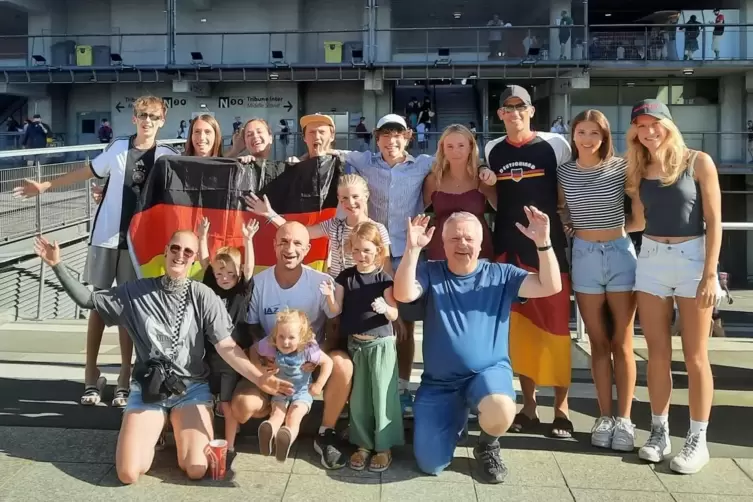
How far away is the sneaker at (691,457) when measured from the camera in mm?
3830

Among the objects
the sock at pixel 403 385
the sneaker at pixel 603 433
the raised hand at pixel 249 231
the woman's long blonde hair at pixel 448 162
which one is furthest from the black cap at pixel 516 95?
the sneaker at pixel 603 433

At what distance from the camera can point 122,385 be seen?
4.92 m

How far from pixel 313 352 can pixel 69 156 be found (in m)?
11.5

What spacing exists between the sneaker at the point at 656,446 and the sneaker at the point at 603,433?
0.20 meters

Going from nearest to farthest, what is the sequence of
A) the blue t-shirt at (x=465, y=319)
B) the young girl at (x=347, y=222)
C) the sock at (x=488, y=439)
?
the sock at (x=488, y=439) < the blue t-shirt at (x=465, y=319) < the young girl at (x=347, y=222)

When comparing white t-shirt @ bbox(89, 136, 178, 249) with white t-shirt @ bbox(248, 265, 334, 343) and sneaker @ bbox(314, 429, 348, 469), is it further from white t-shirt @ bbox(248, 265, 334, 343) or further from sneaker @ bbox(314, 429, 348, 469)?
sneaker @ bbox(314, 429, 348, 469)

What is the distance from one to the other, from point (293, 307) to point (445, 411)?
105 cm

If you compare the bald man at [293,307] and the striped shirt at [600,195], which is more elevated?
the striped shirt at [600,195]

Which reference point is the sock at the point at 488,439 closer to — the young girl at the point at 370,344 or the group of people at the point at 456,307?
the group of people at the point at 456,307

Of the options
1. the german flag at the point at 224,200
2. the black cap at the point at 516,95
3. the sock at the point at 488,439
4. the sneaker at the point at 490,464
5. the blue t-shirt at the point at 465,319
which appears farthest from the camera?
the german flag at the point at 224,200

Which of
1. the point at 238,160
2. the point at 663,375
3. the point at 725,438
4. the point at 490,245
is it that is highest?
the point at 238,160

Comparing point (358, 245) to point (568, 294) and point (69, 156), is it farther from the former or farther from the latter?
point (69, 156)

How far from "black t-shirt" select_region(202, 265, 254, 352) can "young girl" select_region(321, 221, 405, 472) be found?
1.86ft

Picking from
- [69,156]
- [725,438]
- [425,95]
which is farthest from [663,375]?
[425,95]
